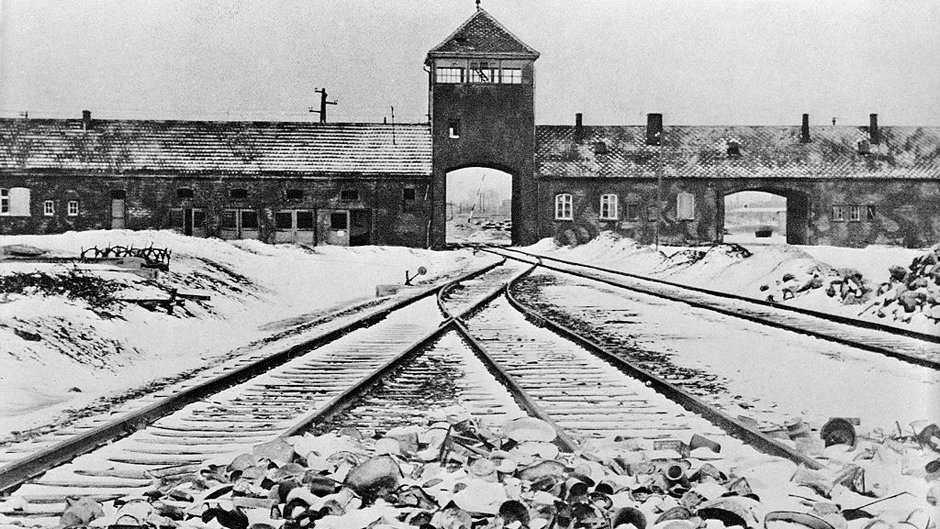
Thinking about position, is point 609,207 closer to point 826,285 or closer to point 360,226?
point 360,226

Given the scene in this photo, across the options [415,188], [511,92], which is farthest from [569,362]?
[415,188]

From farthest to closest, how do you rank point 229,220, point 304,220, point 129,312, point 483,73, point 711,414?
point 304,220 → point 229,220 → point 483,73 → point 129,312 → point 711,414

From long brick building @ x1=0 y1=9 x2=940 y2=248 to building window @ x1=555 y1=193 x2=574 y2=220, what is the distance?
0.04m

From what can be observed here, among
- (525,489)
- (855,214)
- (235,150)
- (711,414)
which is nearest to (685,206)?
(855,214)

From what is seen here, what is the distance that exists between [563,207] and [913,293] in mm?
21340

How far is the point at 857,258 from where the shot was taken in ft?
46.0

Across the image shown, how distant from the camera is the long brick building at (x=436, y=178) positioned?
17.5 metres

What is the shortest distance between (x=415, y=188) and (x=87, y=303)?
17080mm

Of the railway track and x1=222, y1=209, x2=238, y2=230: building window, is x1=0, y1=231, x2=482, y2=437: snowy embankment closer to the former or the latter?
the railway track

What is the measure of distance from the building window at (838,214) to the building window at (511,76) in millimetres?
12795

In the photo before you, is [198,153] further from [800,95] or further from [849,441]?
[849,441]

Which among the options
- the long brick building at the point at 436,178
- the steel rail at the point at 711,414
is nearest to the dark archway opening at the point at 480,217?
the long brick building at the point at 436,178

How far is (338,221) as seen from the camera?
24719mm

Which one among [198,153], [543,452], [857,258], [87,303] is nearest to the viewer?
[543,452]
